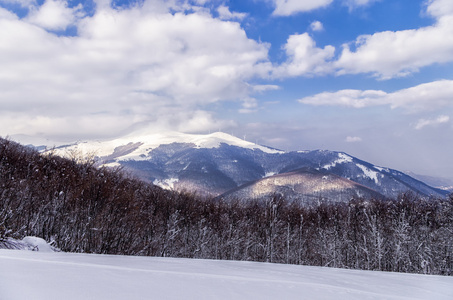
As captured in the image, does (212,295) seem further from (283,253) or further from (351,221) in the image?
(351,221)

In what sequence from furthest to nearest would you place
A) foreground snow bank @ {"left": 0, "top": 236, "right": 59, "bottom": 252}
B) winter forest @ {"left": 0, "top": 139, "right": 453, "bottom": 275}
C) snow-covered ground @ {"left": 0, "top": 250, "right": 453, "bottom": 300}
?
winter forest @ {"left": 0, "top": 139, "right": 453, "bottom": 275} → foreground snow bank @ {"left": 0, "top": 236, "right": 59, "bottom": 252} → snow-covered ground @ {"left": 0, "top": 250, "right": 453, "bottom": 300}

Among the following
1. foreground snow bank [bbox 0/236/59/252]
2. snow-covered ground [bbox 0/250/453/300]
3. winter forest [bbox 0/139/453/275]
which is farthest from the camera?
winter forest [bbox 0/139/453/275]

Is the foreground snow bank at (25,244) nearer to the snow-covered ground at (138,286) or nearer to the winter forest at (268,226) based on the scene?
the snow-covered ground at (138,286)

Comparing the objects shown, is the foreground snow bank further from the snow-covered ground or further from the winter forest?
the winter forest

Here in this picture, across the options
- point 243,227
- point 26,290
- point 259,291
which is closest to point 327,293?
point 259,291

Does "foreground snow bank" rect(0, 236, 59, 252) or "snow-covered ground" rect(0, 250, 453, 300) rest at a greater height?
"snow-covered ground" rect(0, 250, 453, 300)

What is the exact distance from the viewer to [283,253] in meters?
54.2

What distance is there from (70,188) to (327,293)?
78.4 feet

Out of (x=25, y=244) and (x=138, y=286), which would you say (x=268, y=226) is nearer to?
(x=25, y=244)

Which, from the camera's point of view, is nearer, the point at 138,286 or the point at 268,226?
the point at 138,286

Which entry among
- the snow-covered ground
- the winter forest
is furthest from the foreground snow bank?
the winter forest

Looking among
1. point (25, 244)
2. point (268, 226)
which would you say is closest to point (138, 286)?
point (25, 244)

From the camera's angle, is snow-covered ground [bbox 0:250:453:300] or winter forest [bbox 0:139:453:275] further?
winter forest [bbox 0:139:453:275]

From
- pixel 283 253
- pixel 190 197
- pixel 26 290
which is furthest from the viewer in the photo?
pixel 190 197
